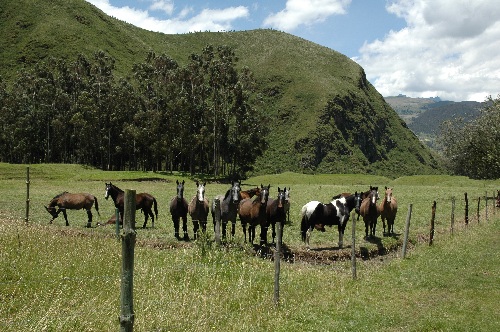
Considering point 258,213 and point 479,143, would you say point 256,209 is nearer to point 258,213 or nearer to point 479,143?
point 258,213

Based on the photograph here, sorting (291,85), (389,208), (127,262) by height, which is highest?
(291,85)

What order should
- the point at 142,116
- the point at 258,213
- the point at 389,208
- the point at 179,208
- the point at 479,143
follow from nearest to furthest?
the point at 258,213 → the point at 179,208 → the point at 389,208 → the point at 479,143 → the point at 142,116

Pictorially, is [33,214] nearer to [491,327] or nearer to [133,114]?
[491,327]

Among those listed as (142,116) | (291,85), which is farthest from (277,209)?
(291,85)

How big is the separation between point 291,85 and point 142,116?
3808 inches

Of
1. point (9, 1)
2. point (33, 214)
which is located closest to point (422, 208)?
point (33, 214)

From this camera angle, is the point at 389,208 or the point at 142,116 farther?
the point at 142,116

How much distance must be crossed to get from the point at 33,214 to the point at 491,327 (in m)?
23.6

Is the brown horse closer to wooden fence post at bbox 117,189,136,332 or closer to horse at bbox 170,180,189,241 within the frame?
horse at bbox 170,180,189,241

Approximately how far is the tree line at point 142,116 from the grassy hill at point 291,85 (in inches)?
1620

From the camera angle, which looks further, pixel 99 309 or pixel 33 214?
pixel 33 214

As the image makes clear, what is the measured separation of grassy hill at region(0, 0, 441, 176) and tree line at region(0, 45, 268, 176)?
4115 cm

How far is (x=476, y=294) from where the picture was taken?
1196 centimetres

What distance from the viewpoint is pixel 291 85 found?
161 m
